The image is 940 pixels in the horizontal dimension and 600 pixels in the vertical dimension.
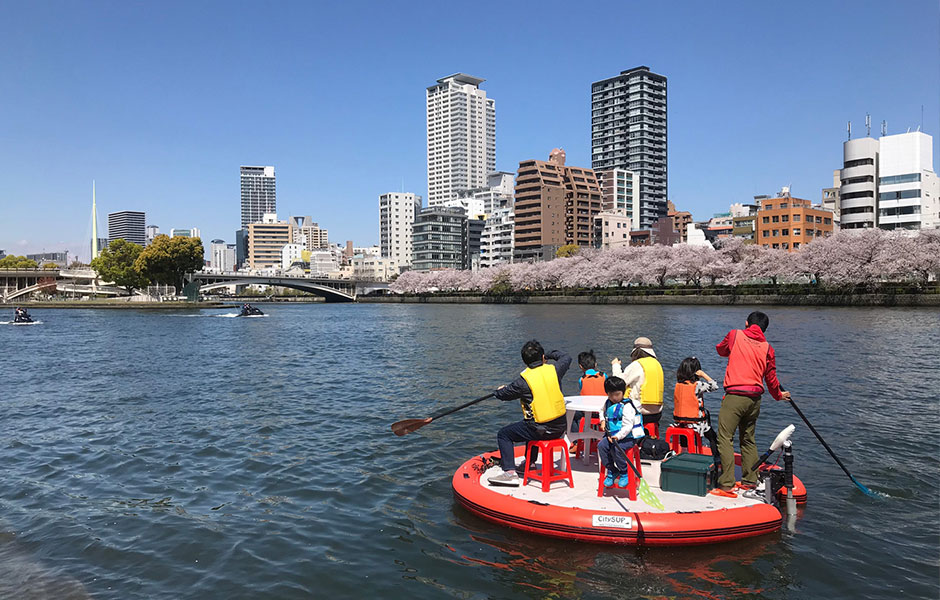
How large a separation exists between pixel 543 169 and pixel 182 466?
154 metres

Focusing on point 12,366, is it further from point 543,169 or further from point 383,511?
point 543,169

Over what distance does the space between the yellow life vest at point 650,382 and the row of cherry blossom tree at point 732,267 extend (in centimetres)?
6791

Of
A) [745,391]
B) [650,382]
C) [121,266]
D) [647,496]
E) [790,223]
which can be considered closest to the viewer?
[647,496]

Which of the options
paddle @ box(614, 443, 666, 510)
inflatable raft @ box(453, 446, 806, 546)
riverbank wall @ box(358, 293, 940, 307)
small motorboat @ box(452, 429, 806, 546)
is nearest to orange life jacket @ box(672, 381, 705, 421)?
small motorboat @ box(452, 429, 806, 546)

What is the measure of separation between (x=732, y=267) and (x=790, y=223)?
21516mm

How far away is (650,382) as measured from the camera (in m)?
10.3

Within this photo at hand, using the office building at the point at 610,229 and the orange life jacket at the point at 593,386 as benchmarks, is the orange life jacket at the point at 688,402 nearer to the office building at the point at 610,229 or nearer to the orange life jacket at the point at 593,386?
the orange life jacket at the point at 593,386

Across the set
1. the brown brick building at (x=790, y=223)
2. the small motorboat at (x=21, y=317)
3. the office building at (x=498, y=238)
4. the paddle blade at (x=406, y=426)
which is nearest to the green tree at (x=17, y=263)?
the small motorboat at (x=21, y=317)

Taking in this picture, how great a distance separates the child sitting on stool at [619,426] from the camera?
857 centimetres

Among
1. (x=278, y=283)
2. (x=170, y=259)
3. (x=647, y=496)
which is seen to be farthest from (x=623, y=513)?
(x=278, y=283)

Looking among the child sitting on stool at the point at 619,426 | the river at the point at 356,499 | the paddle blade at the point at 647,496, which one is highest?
the child sitting on stool at the point at 619,426

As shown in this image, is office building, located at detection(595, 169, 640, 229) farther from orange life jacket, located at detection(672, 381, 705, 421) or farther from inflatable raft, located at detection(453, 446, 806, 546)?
inflatable raft, located at detection(453, 446, 806, 546)

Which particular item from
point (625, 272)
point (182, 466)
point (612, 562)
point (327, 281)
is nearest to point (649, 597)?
point (612, 562)

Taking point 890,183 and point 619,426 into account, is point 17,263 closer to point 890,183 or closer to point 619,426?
point 619,426
